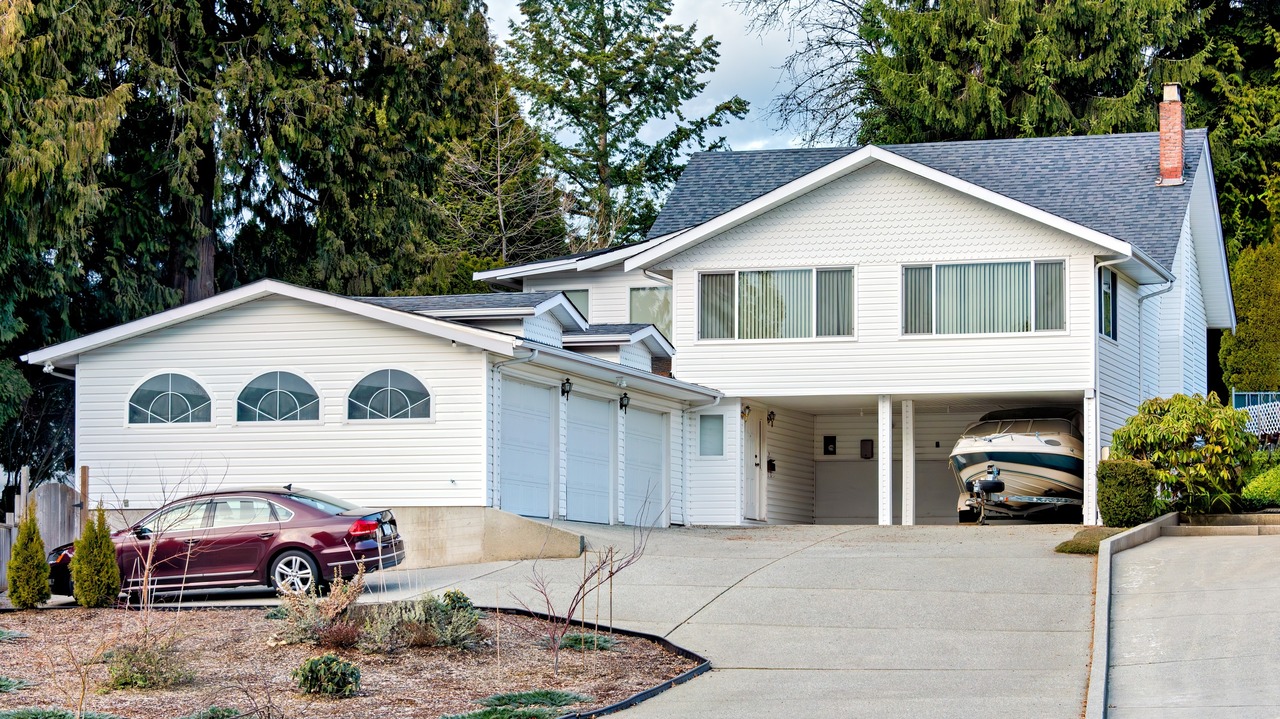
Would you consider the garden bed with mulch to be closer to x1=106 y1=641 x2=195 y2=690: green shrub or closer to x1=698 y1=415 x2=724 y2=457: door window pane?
x1=106 y1=641 x2=195 y2=690: green shrub

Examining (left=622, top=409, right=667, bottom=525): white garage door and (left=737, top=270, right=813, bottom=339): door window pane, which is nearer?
(left=622, top=409, right=667, bottom=525): white garage door

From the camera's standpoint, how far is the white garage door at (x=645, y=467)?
25250mm

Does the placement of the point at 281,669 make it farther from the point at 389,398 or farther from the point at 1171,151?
the point at 1171,151

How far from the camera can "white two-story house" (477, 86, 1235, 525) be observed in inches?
1010

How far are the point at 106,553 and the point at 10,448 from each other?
58.8 feet

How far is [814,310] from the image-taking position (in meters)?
26.7

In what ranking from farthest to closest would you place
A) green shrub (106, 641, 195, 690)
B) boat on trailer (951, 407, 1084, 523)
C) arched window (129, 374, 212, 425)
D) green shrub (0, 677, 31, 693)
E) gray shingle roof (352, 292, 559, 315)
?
boat on trailer (951, 407, 1084, 523)
gray shingle roof (352, 292, 559, 315)
arched window (129, 374, 212, 425)
green shrub (106, 641, 195, 690)
green shrub (0, 677, 31, 693)

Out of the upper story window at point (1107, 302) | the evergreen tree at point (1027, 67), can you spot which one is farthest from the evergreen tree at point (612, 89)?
the upper story window at point (1107, 302)

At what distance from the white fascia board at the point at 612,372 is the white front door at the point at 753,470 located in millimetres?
1648

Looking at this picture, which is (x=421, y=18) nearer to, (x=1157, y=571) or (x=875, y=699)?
(x=1157, y=571)

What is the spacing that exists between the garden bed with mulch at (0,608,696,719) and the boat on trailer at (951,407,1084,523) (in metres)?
13.1

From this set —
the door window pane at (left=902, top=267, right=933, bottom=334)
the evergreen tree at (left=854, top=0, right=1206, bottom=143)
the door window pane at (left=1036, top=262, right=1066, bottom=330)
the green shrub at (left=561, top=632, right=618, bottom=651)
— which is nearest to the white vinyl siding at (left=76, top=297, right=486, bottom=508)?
the green shrub at (left=561, top=632, right=618, bottom=651)

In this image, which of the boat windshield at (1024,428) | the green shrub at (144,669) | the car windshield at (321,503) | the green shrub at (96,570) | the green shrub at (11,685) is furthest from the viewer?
the boat windshield at (1024,428)

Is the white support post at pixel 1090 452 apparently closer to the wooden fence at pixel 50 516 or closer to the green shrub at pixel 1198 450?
the green shrub at pixel 1198 450
